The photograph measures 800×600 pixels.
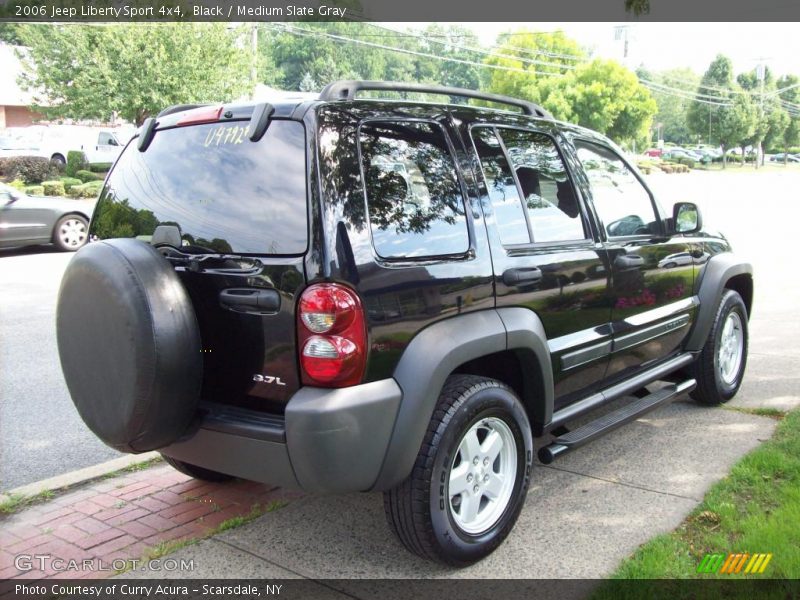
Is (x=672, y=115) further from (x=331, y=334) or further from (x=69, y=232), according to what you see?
(x=331, y=334)

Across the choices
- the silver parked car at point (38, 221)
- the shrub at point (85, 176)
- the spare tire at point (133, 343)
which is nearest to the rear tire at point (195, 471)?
the spare tire at point (133, 343)

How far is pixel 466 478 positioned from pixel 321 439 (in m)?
0.83

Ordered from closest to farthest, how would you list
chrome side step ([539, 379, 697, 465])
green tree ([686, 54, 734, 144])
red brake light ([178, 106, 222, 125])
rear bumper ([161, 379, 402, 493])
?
rear bumper ([161, 379, 402, 493]) < red brake light ([178, 106, 222, 125]) < chrome side step ([539, 379, 697, 465]) < green tree ([686, 54, 734, 144])

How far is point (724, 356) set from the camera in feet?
18.1

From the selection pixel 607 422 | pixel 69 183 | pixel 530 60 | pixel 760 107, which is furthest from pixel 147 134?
pixel 760 107

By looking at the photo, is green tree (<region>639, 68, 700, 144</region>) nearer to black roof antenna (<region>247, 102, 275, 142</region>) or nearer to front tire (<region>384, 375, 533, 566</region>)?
front tire (<region>384, 375, 533, 566</region>)

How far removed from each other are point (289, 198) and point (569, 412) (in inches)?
76.1

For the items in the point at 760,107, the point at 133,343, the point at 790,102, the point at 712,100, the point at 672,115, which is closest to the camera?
the point at 133,343

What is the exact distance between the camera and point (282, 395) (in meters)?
2.95

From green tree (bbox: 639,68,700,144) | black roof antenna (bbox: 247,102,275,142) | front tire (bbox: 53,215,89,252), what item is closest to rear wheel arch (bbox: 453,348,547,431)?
black roof antenna (bbox: 247,102,275,142)

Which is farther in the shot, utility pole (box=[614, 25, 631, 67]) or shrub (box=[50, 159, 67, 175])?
utility pole (box=[614, 25, 631, 67])

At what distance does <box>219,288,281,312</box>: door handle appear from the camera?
2.91 m

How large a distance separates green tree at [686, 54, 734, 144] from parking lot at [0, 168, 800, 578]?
224 ft

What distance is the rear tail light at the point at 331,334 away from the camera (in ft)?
9.21
